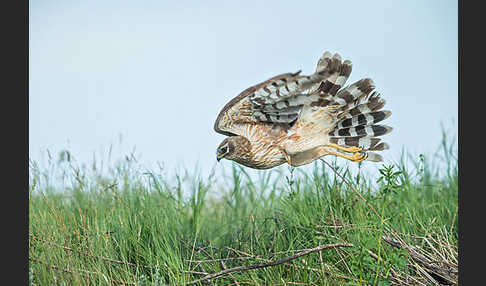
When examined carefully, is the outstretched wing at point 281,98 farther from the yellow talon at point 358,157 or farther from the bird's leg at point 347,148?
the yellow talon at point 358,157

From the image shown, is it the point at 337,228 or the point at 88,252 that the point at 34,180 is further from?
the point at 337,228

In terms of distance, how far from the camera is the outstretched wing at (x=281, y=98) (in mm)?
3387

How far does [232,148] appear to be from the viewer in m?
3.73

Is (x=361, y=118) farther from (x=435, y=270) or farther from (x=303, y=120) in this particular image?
(x=435, y=270)

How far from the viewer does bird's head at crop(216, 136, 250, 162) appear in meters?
3.72

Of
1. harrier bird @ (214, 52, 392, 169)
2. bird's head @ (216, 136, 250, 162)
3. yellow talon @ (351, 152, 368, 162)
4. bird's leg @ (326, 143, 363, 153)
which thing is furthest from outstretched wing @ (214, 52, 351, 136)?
yellow talon @ (351, 152, 368, 162)

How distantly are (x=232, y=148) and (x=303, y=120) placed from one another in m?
0.60

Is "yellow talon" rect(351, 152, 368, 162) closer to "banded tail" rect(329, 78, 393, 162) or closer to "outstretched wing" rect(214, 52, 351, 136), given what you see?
"banded tail" rect(329, 78, 393, 162)

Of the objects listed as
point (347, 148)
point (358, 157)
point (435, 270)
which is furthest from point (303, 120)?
point (435, 270)

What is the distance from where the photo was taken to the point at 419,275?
3.77 meters

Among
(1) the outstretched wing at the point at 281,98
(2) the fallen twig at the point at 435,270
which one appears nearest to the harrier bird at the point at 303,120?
(1) the outstretched wing at the point at 281,98

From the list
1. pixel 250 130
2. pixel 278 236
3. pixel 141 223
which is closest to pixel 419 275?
pixel 278 236

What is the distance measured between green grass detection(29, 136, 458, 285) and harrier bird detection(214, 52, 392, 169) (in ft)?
1.01

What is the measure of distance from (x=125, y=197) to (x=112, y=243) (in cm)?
56
